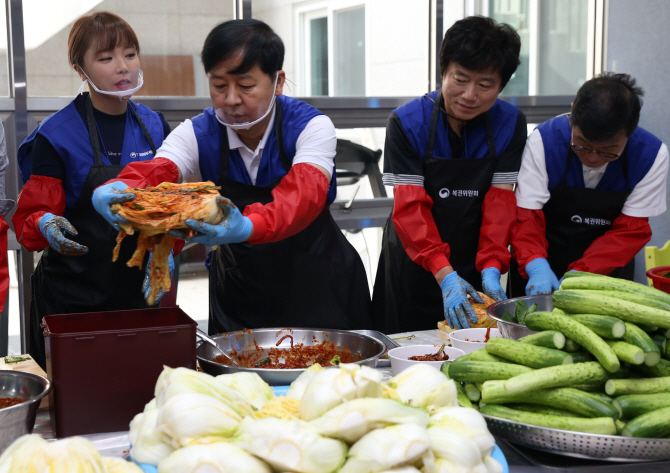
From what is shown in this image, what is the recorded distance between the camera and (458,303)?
8.07 feet

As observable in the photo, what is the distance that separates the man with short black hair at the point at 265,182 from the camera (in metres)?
2.33

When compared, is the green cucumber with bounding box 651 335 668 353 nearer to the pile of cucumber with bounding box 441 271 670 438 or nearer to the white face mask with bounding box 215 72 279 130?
the pile of cucumber with bounding box 441 271 670 438

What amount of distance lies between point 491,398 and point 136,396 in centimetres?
79

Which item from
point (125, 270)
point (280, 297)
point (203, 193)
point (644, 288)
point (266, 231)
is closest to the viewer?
point (644, 288)

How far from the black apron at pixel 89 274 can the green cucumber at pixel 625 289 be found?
1.94 metres

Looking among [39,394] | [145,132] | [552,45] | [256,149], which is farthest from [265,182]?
[552,45]

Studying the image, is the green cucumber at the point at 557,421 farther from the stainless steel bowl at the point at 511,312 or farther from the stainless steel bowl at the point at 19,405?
the stainless steel bowl at the point at 19,405

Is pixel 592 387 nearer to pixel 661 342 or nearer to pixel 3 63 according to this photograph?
pixel 661 342

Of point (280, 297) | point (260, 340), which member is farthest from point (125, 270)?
point (260, 340)

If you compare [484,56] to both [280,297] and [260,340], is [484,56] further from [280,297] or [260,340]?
[260,340]

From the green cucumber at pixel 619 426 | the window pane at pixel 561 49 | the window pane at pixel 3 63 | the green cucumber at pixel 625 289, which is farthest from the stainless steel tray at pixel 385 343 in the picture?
the window pane at pixel 561 49

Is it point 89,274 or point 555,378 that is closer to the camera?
point 555,378

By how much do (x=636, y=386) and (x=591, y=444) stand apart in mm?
206

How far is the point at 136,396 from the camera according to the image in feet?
4.73
